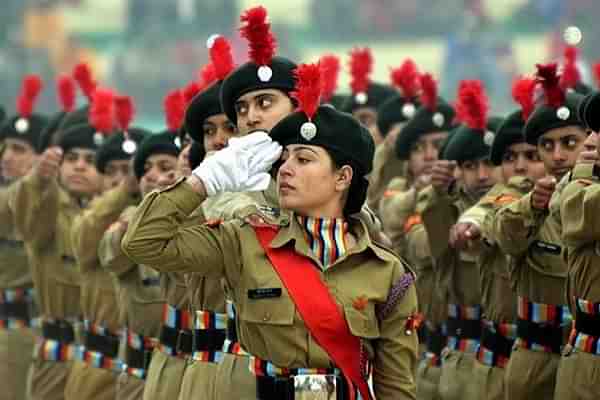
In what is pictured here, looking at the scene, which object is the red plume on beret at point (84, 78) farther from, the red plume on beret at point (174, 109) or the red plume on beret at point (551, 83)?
the red plume on beret at point (551, 83)

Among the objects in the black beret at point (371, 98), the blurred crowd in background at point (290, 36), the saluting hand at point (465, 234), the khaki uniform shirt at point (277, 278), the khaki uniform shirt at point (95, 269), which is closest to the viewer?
the khaki uniform shirt at point (277, 278)

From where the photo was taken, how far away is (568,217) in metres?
7.85

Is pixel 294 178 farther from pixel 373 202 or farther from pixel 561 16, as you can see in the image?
pixel 561 16

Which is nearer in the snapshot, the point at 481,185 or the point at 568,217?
the point at 568,217

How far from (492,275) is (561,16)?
44.6 ft

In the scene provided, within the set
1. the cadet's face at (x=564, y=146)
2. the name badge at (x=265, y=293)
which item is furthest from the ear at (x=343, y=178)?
the cadet's face at (x=564, y=146)

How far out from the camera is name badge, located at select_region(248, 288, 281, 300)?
683cm

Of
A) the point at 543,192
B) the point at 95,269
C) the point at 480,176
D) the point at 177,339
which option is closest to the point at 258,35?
the point at 543,192

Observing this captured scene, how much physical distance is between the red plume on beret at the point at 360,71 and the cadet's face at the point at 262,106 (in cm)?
497

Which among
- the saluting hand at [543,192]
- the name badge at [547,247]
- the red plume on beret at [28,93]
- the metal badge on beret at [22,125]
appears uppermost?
the red plume on beret at [28,93]

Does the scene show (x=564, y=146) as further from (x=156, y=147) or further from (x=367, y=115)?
(x=367, y=115)

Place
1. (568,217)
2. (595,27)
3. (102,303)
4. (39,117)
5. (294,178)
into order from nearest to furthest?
(294,178), (568,217), (102,303), (39,117), (595,27)

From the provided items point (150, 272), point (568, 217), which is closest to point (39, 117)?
point (150, 272)

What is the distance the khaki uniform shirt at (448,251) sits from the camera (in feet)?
32.7
